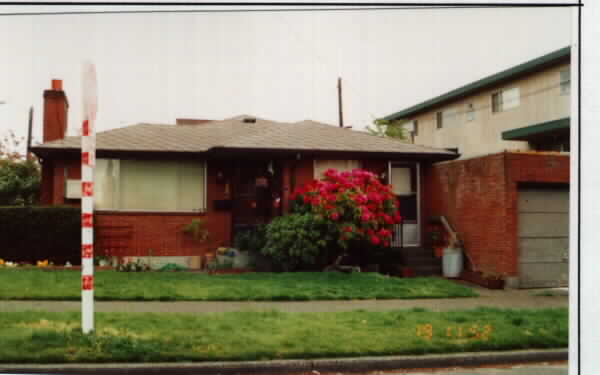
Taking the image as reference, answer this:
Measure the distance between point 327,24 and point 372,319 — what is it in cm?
435

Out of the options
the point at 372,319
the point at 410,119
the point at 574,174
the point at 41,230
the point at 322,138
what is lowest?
the point at 372,319

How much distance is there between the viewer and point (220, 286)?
11102mm

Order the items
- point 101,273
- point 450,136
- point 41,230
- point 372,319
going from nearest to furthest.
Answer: point 372,319
point 101,273
point 41,230
point 450,136

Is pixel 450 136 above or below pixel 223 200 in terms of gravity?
above

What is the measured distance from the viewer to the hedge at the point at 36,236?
45.1 ft

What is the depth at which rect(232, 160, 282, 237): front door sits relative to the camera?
50.4 feet

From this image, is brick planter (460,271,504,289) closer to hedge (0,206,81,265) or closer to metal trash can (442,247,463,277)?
metal trash can (442,247,463,277)

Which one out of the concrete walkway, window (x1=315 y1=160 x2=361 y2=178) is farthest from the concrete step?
window (x1=315 y1=160 x2=361 y2=178)

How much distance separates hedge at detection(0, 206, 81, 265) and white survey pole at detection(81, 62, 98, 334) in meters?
7.51

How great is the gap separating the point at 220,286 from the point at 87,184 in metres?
4.83

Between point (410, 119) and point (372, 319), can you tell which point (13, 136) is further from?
point (372, 319)

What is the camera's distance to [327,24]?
8.58 m
